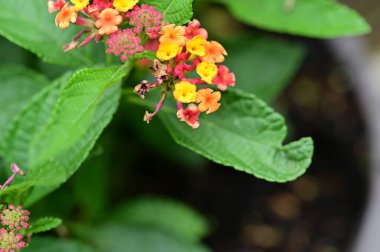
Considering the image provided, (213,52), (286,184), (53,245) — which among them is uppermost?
(213,52)

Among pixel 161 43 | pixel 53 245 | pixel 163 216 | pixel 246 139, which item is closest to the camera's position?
pixel 161 43

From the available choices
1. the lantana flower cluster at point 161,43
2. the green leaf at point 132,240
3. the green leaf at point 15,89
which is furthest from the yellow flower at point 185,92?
the green leaf at point 132,240

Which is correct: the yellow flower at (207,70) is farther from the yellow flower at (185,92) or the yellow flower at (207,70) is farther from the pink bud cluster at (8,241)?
the pink bud cluster at (8,241)

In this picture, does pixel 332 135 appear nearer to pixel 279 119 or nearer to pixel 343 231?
pixel 343 231

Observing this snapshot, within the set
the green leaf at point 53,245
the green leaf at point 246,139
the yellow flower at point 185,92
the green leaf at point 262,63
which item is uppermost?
the yellow flower at point 185,92

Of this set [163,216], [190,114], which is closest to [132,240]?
[163,216]

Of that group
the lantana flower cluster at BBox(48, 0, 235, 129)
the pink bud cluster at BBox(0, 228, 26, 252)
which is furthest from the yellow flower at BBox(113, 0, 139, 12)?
the pink bud cluster at BBox(0, 228, 26, 252)

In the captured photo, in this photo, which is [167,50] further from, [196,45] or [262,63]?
[262,63]
